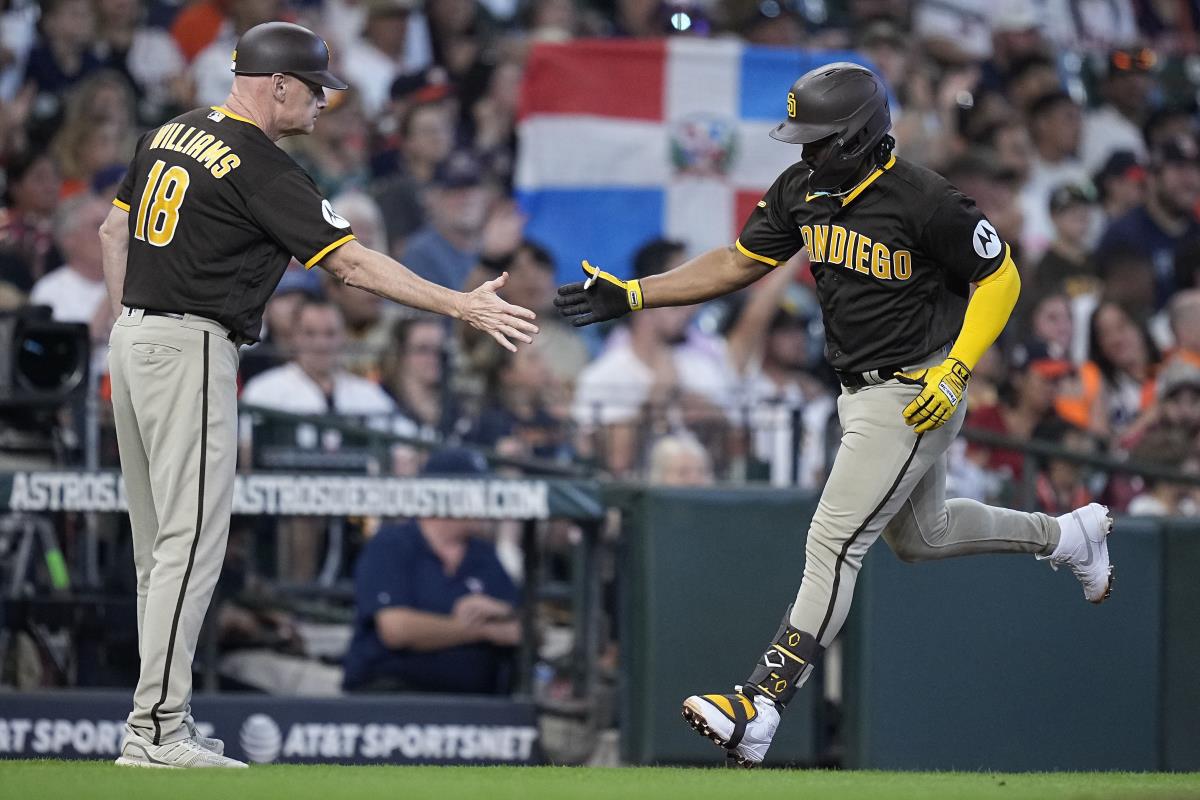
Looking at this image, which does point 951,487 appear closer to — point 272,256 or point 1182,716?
point 1182,716

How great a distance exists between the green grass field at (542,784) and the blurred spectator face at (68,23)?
633 centimetres

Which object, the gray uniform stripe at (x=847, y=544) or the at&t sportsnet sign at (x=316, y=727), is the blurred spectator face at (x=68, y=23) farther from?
the gray uniform stripe at (x=847, y=544)

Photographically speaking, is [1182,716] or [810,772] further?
[1182,716]

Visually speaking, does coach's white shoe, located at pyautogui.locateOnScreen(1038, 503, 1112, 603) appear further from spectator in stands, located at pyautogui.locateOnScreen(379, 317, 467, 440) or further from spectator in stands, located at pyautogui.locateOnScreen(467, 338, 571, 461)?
spectator in stands, located at pyautogui.locateOnScreen(379, 317, 467, 440)

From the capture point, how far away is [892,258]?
5.04 meters

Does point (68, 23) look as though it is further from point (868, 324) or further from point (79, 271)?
point (868, 324)

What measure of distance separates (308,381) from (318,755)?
2634 millimetres

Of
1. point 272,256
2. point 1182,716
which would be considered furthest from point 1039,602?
point 272,256

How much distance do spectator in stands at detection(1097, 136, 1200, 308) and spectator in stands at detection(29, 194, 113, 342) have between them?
652 centimetres

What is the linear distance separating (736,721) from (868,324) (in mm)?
1228

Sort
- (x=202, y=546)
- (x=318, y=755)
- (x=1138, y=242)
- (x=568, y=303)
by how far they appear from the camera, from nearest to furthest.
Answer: (x=202, y=546) → (x=568, y=303) → (x=318, y=755) → (x=1138, y=242)

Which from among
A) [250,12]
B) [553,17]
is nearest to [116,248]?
[250,12]

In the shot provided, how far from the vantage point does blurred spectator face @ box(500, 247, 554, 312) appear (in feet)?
33.4

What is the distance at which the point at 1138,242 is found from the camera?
1174 centimetres
